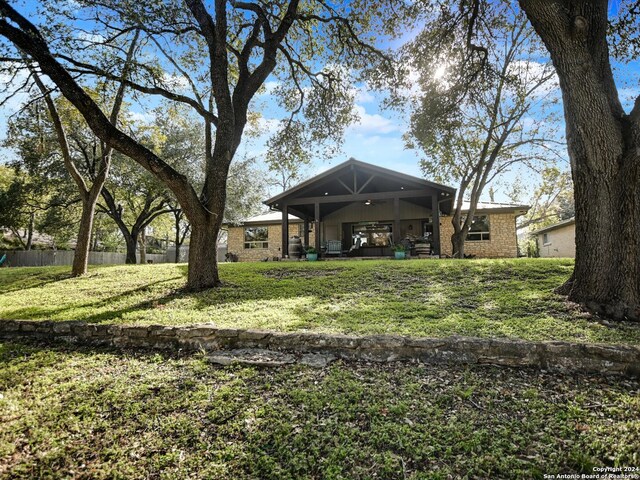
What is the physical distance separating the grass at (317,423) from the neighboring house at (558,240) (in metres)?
17.4

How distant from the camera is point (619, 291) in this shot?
4.39 m

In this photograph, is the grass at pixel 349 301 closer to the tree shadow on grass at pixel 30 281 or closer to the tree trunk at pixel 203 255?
the tree shadow on grass at pixel 30 281

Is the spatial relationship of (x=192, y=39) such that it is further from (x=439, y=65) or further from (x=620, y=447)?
(x=620, y=447)

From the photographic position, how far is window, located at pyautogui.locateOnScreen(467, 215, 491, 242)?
17.2m

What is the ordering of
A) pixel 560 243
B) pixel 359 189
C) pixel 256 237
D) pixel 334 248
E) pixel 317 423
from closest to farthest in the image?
pixel 317 423, pixel 359 189, pixel 334 248, pixel 560 243, pixel 256 237

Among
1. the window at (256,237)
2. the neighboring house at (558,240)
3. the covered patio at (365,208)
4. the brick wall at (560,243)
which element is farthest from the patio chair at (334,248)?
the brick wall at (560,243)

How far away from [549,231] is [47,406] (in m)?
24.6

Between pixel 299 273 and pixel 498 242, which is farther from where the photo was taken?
pixel 498 242

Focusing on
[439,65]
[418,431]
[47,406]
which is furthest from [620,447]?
[439,65]

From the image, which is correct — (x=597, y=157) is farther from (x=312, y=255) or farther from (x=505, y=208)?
(x=505, y=208)

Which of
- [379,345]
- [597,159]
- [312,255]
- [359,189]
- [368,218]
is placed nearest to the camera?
[379,345]

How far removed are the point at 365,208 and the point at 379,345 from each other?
48.5 ft

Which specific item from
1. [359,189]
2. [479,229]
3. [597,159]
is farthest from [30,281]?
[479,229]

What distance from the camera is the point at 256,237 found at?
20375 millimetres
